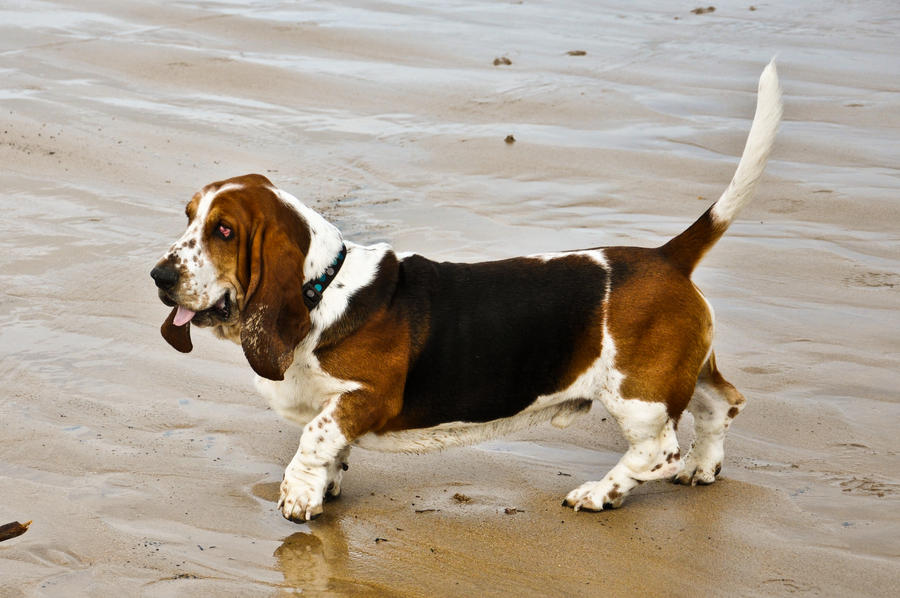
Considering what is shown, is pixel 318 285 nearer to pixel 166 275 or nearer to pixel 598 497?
pixel 166 275

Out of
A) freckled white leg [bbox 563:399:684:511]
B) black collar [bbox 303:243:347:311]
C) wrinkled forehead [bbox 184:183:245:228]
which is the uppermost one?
wrinkled forehead [bbox 184:183:245:228]

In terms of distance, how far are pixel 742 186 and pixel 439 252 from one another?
2914 mm

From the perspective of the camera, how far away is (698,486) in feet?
15.9

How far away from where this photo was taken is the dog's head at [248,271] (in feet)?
13.5

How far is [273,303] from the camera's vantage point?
411 centimetres

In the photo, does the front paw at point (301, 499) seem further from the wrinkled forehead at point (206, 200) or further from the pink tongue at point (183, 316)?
the wrinkled forehead at point (206, 200)

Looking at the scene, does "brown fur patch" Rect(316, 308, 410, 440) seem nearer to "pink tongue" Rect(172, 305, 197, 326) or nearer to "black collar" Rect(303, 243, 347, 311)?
"black collar" Rect(303, 243, 347, 311)

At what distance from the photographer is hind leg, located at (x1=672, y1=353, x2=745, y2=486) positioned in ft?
15.8

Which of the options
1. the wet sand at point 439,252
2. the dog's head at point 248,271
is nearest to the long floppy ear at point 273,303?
the dog's head at point 248,271

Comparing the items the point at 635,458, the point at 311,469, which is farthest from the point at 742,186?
the point at 311,469

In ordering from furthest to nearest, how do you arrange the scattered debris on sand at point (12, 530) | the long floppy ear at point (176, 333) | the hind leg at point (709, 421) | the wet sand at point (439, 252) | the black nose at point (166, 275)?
the hind leg at point (709, 421)
the long floppy ear at point (176, 333)
the wet sand at point (439, 252)
the black nose at point (166, 275)
the scattered debris on sand at point (12, 530)

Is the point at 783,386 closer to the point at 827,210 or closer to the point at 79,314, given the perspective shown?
the point at 827,210

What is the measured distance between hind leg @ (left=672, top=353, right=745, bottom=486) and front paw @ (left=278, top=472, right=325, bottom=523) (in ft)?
5.24

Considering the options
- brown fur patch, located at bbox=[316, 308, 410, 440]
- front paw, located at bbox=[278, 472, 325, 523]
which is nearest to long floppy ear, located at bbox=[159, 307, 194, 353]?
brown fur patch, located at bbox=[316, 308, 410, 440]
